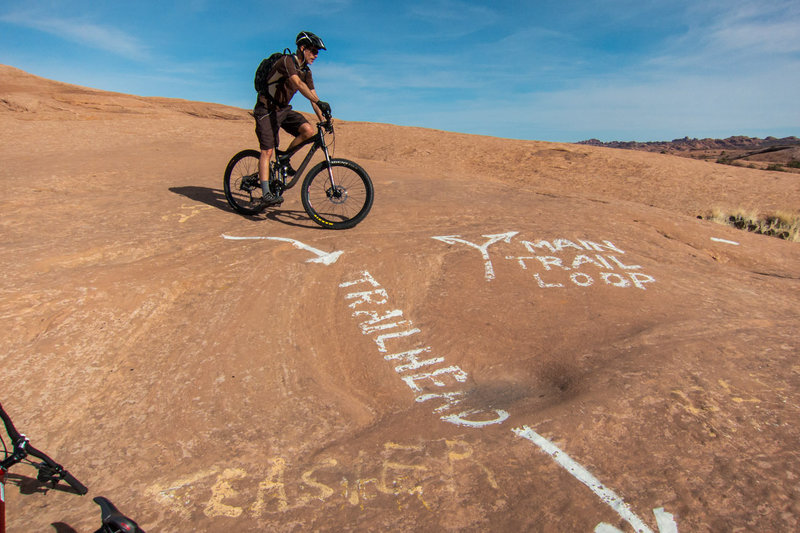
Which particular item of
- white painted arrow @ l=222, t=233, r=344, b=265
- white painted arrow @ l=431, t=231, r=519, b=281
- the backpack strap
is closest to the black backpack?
the backpack strap

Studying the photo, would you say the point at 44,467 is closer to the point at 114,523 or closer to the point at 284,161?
the point at 114,523

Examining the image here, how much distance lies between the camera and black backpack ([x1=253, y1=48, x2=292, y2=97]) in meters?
4.58

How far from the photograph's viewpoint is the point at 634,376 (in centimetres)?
264

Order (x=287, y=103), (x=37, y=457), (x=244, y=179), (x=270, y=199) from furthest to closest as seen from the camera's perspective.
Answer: (x=244, y=179), (x=270, y=199), (x=287, y=103), (x=37, y=457)

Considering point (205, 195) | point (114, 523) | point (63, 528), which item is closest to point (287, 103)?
point (205, 195)

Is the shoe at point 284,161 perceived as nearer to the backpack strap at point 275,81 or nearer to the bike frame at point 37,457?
the backpack strap at point 275,81

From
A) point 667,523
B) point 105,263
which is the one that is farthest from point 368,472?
point 105,263

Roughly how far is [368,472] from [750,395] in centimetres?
196

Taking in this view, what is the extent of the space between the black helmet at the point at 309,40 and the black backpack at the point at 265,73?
0.16 m

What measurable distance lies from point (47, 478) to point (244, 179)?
3.66m

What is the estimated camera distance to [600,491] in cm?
186

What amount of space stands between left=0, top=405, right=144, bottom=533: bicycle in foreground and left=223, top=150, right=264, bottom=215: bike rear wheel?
3508 mm

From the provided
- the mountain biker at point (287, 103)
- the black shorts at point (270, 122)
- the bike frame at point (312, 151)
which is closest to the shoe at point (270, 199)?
the mountain biker at point (287, 103)

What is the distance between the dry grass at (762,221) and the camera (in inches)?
304
